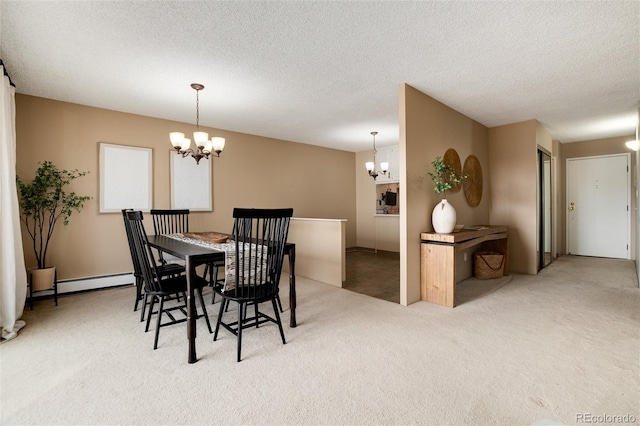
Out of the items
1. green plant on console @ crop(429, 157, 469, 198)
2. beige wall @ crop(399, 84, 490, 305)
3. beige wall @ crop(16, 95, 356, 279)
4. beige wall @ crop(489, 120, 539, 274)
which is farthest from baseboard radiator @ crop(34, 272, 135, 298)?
beige wall @ crop(489, 120, 539, 274)

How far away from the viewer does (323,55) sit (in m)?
2.67

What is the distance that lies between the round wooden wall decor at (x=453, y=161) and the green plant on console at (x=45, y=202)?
4.64 metres

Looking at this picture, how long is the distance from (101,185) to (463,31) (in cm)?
440

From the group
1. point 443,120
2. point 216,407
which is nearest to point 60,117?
point 216,407

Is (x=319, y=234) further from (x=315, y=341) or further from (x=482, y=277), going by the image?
(x=482, y=277)

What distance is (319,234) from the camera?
14.6ft

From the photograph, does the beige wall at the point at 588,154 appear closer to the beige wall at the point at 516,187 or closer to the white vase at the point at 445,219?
the beige wall at the point at 516,187

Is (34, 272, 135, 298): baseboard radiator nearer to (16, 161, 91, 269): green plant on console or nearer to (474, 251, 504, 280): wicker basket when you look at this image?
(16, 161, 91, 269): green plant on console

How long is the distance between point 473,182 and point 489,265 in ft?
4.12

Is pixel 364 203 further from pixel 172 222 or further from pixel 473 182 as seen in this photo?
pixel 172 222

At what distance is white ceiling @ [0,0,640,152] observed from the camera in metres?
2.08

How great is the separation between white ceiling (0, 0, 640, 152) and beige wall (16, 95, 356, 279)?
0.27m

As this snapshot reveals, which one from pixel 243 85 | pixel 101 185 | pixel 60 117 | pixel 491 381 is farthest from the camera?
pixel 101 185

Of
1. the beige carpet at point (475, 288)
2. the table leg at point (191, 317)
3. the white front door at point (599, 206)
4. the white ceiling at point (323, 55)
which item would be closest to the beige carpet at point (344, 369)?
the table leg at point (191, 317)
